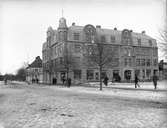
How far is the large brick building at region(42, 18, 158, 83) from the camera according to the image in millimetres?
42406

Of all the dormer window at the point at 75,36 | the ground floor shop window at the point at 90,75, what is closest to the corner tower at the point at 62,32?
the dormer window at the point at 75,36

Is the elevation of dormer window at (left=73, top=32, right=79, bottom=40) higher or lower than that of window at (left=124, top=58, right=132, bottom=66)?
higher

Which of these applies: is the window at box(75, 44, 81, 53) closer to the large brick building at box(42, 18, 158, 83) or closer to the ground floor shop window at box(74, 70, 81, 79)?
the large brick building at box(42, 18, 158, 83)

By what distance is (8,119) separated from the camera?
6.29 meters

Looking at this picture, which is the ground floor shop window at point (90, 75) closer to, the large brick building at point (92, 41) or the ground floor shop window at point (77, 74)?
the large brick building at point (92, 41)

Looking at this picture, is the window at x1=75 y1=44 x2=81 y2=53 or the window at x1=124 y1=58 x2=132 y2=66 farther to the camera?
the window at x1=124 y1=58 x2=132 y2=66

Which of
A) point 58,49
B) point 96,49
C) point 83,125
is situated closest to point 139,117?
point 83,125

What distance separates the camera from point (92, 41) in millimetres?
43281

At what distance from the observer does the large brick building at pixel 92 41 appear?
42.4m

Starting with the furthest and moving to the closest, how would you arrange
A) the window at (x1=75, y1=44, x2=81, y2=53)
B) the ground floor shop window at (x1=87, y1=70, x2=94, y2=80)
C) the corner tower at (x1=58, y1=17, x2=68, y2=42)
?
the ground floor shop window at (x1=87, y1=70, x2=94, y2=80) → the window at (x1=75, y1=44, x2=81, y2=53) → the corner tower at (x1=58, y1=17, x2=68, y2=42)

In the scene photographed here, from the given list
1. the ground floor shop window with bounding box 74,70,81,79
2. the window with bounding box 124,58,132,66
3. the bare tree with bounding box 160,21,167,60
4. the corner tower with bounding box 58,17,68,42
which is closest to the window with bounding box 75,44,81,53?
the corner tower with bounding box 58,17,68,42

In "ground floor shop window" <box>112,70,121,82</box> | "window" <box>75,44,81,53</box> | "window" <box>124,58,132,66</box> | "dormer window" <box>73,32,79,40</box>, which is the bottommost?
"ground floor shop window" <box>112,70,121,82</box>

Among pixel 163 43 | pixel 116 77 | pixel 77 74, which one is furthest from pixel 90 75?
pixel 163 43

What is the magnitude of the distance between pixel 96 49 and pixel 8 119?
1698 cm
